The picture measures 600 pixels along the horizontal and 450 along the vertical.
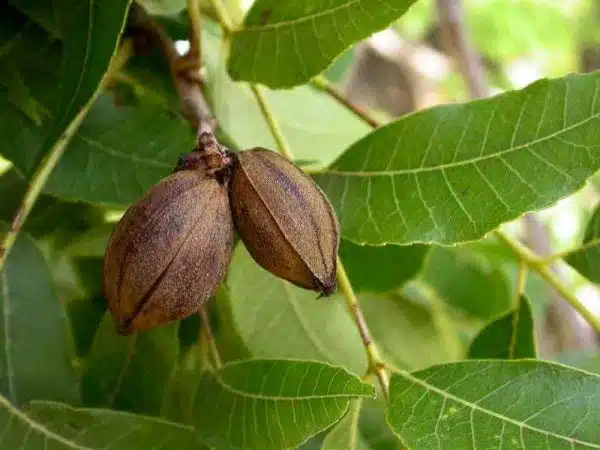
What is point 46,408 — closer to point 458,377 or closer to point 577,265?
point 458,377

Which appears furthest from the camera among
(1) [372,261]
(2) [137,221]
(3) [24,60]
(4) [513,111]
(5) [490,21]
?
(5) [490,21]

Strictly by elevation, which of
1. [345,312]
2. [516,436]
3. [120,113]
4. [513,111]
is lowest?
[516,436]

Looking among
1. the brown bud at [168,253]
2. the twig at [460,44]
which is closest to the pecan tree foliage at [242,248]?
the brown bud at [168,253]

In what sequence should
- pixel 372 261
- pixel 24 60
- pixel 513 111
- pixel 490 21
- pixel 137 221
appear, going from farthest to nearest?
pixel 490 21 < pixel 372 261 < pixel 24 60 < pixel 513 111 < pixel 137 221

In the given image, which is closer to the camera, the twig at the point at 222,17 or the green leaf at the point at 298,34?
the green leaf at the point at 298,34

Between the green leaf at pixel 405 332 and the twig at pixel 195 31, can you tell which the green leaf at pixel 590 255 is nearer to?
the green leaf at pixel 405 332

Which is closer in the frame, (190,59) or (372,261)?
(190,59)

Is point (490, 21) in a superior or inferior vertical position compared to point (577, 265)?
superior

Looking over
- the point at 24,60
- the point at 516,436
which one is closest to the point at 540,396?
the point at 516,436
